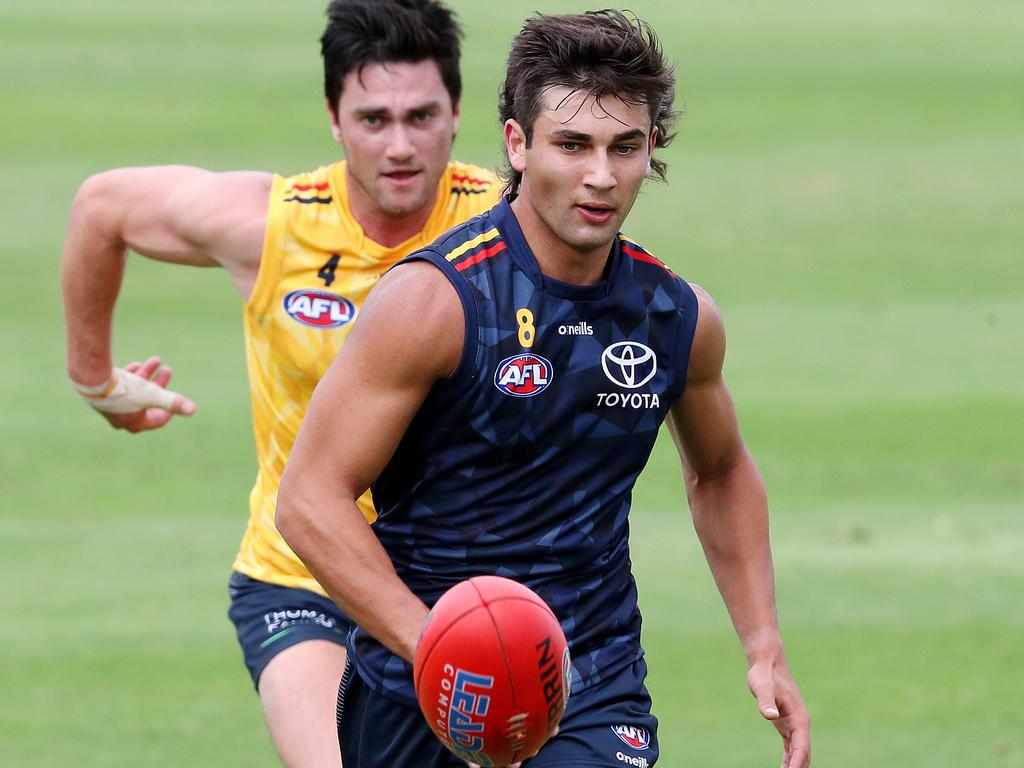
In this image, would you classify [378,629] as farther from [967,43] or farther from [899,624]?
[967,43]

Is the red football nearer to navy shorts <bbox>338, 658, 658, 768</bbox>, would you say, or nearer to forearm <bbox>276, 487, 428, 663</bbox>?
forearm <bbox>276, 487, 428, 663</bbox>

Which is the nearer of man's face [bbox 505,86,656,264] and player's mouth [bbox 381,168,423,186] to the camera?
man's face [bbox 505,86,656,264]

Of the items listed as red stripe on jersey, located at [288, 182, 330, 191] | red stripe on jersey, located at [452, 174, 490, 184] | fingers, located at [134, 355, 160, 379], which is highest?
red stripe on jersey, located at [452, 174, 490, 184]

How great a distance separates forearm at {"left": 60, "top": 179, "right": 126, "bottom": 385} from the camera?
6.48 metres

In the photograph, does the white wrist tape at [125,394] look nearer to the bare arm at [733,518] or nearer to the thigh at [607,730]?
the bare arm at [733,518]

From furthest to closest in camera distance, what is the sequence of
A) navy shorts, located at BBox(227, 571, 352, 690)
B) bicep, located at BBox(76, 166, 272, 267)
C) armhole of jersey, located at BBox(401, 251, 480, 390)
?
bicep, located at BBox(76, 166, 272, 267) → navy shorts, located at BBox(227, 571, 352, 690) → armhole of jersey, located at BBox(401, 251, 480, 390)

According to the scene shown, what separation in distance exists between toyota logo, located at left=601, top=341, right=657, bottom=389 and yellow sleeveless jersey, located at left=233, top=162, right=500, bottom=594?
1508mm

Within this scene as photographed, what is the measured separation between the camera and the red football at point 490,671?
3977 millimetres

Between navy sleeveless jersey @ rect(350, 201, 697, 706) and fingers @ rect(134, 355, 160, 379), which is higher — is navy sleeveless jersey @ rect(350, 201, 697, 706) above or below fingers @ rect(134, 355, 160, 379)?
above

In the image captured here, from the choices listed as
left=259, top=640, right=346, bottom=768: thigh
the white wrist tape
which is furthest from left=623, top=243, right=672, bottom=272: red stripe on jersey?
the white wrist tape

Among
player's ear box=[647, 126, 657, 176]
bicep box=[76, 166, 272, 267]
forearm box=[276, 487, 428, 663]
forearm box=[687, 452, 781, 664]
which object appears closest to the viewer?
forearm box=[276, 487, 428, 663]

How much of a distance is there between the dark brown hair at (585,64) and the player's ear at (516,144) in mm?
21

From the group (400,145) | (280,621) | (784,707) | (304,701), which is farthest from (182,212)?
(784,707)

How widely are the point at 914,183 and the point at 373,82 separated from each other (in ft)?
46.1
